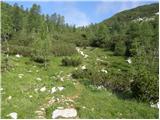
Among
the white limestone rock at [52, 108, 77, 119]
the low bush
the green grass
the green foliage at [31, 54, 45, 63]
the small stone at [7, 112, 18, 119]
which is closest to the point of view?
the small stone at [7, 112, 18, 119]

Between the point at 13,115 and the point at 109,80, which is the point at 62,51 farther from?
the point at 13,115

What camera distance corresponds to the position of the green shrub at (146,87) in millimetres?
18562

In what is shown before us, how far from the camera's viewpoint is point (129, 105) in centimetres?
1819

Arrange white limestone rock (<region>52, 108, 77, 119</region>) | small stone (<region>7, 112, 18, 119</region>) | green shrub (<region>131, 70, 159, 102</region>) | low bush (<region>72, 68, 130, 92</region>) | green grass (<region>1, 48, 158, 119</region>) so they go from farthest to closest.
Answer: low bush (<region>72, 68, 130, 92</region>), green shrub (<region>131, 70, 159, 102</region>), green grass (<region>1, 48, 158, 119</region>), white limestone rock (<region>52, 108, 77, 119</region>), small stone (<region>7, 112, 18, 119</region>)

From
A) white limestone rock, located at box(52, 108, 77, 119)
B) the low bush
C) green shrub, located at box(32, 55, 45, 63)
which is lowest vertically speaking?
white limestone rock, located at box(52, 108, 77, 119)

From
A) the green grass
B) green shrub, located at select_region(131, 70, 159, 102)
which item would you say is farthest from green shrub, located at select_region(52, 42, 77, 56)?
green shrub, located at select_region(131, 70, 159, 102)

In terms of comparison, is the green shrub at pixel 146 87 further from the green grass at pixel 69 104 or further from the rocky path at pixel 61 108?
the rocky path at pixel 61 108

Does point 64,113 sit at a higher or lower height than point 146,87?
lower

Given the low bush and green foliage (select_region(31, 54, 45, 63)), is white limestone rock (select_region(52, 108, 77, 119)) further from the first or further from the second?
green foliage (select_region(31, 54, 45, 63))

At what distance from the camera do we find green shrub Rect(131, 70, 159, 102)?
18.6 meters

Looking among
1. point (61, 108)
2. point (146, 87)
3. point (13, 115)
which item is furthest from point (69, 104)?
point (146, 87)

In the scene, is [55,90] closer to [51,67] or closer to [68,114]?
[68,114]

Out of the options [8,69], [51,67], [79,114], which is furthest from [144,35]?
[79,114]

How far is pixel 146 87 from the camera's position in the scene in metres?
18.9
